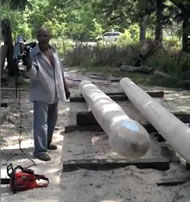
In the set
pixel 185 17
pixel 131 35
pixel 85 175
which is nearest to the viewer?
pixel 85 175

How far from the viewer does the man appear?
→ 631cm

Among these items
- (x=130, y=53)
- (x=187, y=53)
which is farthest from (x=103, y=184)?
(x=130, y=53)

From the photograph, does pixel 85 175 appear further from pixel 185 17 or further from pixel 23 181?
pixel 185 17

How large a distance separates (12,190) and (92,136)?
2.78 metres

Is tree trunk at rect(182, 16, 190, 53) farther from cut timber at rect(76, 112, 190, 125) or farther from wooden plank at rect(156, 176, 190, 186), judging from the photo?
wooden plank at rect(156, 176, 190, 186)

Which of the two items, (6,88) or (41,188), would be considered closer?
(41,188)

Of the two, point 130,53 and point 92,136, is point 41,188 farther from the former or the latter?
point 130,53

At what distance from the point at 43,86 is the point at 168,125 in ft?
6.01

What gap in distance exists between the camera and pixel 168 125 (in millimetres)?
6090

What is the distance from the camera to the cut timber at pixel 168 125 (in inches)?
207

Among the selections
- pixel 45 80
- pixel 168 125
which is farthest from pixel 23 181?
pixel 168 125

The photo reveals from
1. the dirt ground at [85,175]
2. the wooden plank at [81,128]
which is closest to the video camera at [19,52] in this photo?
the dirt ground at [85,175]

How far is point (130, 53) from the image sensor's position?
21422 millimetres

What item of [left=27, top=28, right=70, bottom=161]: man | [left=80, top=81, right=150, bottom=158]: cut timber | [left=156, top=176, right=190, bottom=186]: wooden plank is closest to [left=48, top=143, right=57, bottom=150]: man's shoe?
[left=27, top=28, right=70, bottom=161]: man
